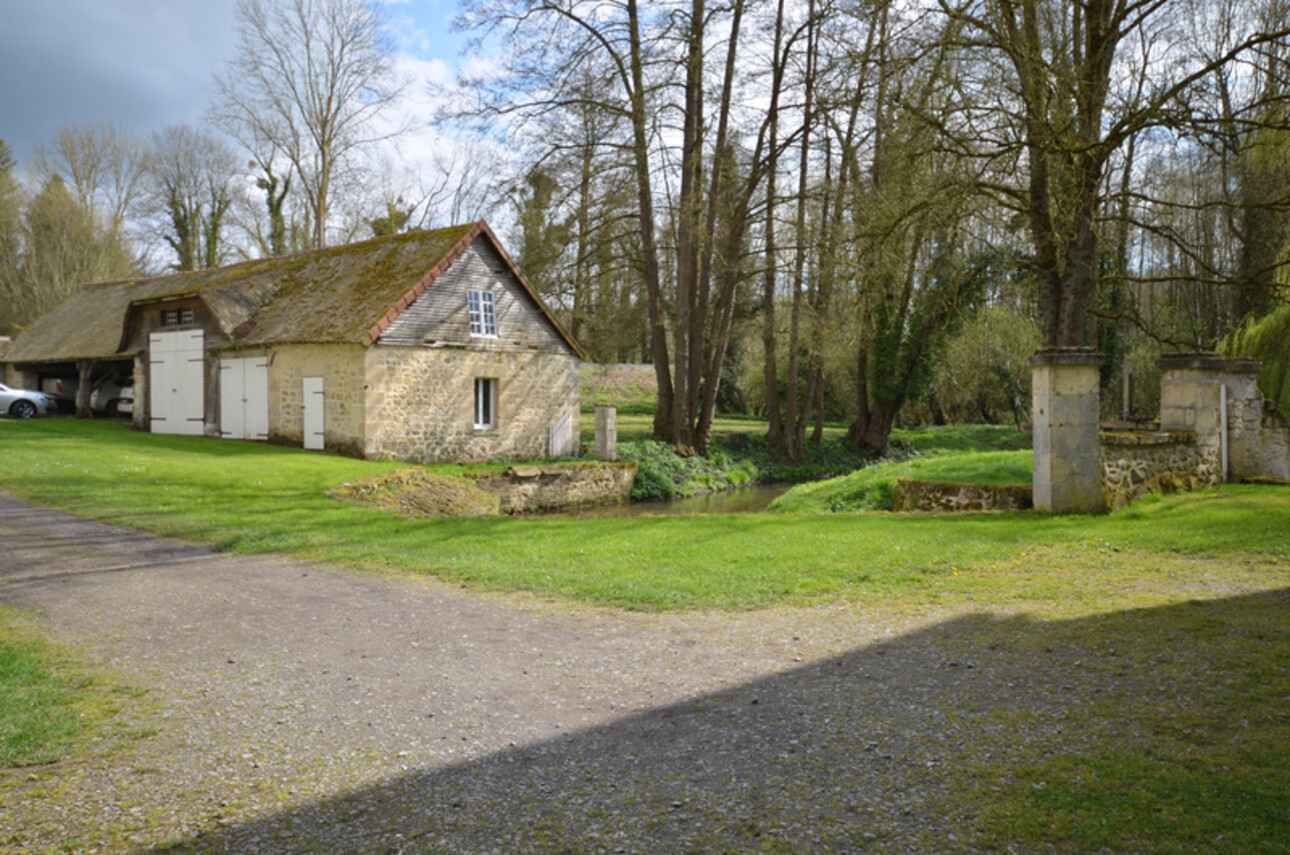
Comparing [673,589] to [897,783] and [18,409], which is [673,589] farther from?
[18,409]

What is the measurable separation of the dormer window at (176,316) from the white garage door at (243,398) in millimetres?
1892

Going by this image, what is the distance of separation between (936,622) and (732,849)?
4112mm

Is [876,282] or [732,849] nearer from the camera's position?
[732,849]

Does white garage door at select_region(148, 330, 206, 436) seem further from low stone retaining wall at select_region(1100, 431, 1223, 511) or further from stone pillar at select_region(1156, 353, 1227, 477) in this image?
stone pillar at select_region(1156, 353, 1227, 477)

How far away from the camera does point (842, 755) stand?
4.59 meters

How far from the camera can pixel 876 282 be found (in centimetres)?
1512

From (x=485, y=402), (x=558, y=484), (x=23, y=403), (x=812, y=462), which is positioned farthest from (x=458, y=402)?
(x=23, y=403)

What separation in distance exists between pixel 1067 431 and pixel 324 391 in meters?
17.4

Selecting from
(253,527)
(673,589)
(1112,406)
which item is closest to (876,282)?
(673,589)

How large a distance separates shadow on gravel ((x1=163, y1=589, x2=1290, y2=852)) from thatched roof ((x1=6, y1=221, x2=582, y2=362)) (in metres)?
18.0

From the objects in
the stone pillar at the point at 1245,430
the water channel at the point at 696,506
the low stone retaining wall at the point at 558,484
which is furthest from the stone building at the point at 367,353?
the stone pillar at the point at 1245,430

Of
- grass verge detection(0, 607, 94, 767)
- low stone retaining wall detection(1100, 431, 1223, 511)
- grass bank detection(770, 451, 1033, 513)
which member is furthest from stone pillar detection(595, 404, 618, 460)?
grass verge detection(0, 607, 94, 767)

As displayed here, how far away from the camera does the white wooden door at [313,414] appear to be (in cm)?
2286

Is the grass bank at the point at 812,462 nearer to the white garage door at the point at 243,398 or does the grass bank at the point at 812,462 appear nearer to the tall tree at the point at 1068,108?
the tall tree at the point at 1068,108
